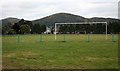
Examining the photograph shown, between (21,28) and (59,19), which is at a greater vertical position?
(59,19)

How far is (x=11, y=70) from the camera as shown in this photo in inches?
348

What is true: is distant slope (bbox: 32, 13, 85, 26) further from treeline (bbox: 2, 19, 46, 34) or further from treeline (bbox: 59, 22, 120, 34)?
treeline (bbox: 59, 22, 120, 34)

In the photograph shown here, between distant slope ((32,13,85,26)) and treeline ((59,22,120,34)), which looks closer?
treeline ((59,22,120,34))

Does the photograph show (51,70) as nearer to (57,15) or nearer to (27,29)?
(27,29)

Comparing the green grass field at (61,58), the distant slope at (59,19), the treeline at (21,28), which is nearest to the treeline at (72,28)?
the treeline at (21,28)

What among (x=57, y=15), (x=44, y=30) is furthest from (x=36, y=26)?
(x=57, y=15)

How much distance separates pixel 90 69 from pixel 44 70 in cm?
174

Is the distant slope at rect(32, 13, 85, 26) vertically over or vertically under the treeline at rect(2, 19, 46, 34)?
over

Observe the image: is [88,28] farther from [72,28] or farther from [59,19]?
[59,19]

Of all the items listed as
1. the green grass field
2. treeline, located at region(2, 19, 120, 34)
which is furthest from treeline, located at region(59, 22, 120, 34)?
the green grass field

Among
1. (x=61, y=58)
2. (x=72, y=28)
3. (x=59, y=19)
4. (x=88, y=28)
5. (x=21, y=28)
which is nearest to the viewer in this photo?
(x=61, y=58)

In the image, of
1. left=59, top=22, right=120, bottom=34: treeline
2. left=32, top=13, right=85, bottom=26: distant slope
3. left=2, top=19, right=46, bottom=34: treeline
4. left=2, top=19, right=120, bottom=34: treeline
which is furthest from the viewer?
left=32, top=13, right=85, bottom=26: distant slope

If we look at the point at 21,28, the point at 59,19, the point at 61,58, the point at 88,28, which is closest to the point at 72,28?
the point at 88,28

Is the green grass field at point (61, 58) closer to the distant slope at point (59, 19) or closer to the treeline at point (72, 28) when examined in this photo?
the treeline at point (72, 28)
